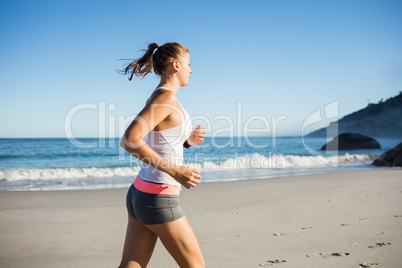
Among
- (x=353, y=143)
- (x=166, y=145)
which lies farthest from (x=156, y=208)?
(x=353, y=143)

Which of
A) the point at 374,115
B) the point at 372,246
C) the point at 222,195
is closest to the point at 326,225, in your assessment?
the point at 372,246

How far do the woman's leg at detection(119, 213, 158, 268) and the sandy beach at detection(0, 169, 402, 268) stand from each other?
1608mm

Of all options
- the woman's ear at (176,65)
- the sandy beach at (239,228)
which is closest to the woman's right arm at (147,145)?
the woman's ear at (176,65)

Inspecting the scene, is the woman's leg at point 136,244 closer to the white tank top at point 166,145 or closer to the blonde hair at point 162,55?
the white tank top at point 166,145

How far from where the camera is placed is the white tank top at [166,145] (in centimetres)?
177

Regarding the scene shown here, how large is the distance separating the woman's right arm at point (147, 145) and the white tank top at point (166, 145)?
9cm

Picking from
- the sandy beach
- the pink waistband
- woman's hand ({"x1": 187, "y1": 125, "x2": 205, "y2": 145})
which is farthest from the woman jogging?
the sandy beach

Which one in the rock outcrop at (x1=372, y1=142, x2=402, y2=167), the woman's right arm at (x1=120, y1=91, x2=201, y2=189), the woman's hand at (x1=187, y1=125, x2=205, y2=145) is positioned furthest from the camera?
the rock outcrop at (x1=372, y1=142, x2=402, y2=167)

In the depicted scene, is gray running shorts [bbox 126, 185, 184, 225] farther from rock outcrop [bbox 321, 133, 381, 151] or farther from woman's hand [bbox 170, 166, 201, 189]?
rock outcrop [bbox 321, 133, 381, 151]

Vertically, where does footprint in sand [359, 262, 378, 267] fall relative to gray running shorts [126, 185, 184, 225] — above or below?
below

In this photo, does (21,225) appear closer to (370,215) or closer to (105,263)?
(105,263)

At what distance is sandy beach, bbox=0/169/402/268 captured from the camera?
3.56m

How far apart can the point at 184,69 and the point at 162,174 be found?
691 millimetres

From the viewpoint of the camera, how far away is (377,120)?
2943 inches
